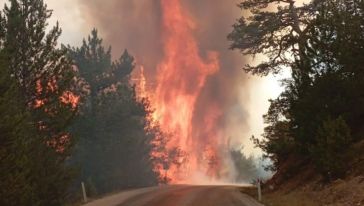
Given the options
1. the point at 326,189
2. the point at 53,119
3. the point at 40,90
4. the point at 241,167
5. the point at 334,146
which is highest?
the point at 241,167

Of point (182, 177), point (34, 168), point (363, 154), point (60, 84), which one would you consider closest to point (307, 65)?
point (363, 154)

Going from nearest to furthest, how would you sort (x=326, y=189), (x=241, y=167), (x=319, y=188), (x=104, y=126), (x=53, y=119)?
(x=326, y=189)
(x=319, y=188)
(x=53, y=119)
(x=104, y=126)
(x=241, y=167)

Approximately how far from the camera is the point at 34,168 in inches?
943

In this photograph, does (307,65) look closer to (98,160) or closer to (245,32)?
(245,32)

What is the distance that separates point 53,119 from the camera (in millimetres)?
29578

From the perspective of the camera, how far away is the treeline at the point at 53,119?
20453 millimetres

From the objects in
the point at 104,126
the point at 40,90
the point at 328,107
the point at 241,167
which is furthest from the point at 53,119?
the point at 241,167

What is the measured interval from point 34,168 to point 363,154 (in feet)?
50.3

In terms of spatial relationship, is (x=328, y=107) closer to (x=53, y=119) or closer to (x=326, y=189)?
(x=326, y=189)

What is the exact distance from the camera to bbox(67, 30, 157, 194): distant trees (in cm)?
5122

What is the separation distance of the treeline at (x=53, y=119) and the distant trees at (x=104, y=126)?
0.36 feet

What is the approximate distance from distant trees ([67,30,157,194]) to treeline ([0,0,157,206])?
0.11 metres

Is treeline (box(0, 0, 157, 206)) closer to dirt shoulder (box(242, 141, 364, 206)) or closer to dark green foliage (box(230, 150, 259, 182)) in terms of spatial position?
dirt shoulder (box(242, 141, 364, 206))

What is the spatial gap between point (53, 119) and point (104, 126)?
22008 millimetres
